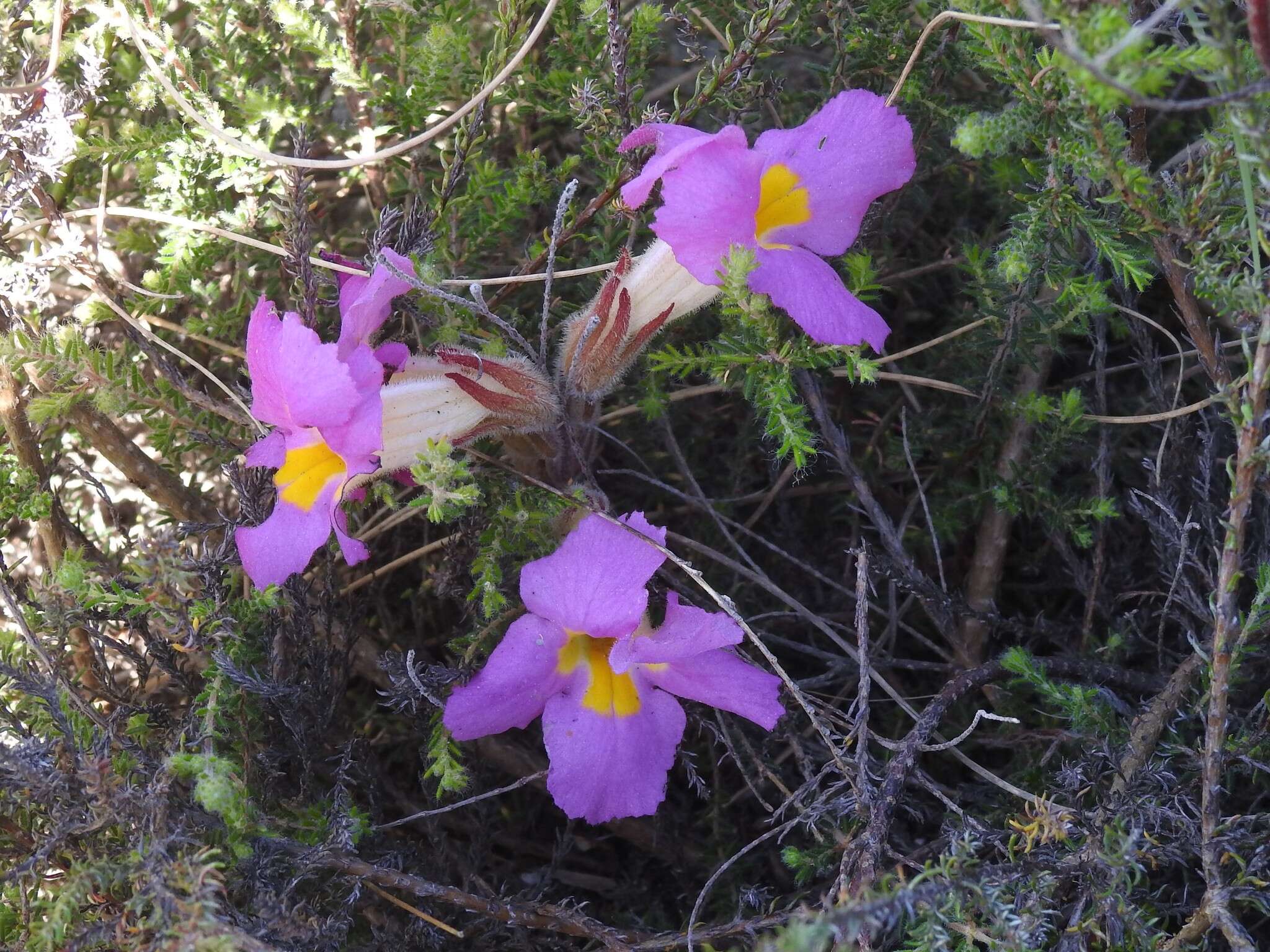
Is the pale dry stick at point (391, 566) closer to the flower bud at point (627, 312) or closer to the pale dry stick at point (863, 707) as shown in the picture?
the flower bud at point (627, 312)

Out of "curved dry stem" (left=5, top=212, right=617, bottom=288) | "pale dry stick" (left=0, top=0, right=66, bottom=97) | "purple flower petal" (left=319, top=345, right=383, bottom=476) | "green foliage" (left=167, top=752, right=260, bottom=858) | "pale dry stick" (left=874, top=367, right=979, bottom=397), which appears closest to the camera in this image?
"green foliage" (left=167, top=752, right=260, bottom=858)

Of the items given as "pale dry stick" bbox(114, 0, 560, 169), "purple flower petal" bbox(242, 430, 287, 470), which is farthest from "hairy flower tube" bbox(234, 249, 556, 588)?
"pale dry stick" bbox(114, 0, 560, 169)

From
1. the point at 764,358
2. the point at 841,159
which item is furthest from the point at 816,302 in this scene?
the point at 841,159

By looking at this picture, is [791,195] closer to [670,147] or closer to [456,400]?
[670,147]

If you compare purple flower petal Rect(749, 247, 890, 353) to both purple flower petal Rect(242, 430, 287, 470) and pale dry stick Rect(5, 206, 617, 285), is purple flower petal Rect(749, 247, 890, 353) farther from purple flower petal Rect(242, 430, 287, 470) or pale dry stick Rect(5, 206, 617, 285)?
purple flower petal Rect(242, 430, 287, 470)

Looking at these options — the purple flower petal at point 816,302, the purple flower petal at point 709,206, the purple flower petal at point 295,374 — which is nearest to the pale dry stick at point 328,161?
the purple flower petal at point 295,374

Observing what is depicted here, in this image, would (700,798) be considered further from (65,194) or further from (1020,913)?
(65,194)

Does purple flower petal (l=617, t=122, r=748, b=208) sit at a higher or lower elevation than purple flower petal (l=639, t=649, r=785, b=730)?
higher
